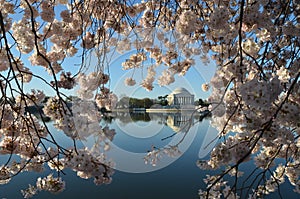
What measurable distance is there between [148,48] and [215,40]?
0.82 m

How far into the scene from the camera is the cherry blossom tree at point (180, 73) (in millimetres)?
1112

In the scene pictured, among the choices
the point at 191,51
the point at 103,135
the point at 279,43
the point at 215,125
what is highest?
the point at 191,51

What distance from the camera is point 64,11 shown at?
2.06 metres

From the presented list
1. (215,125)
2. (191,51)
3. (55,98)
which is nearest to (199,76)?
(191,51)

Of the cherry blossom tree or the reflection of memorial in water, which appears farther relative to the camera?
the reflection of memorial in water

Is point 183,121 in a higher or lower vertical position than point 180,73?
lower

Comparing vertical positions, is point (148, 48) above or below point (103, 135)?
above

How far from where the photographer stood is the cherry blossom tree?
43.8 inches

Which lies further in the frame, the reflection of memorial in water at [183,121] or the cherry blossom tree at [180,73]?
the reflection of memorial in water at [183,121]

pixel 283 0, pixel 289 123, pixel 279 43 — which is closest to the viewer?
pixel 289 123

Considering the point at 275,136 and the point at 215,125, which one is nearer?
the point at 275,136

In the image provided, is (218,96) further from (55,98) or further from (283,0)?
(55,98)

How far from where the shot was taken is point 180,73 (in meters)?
2.78

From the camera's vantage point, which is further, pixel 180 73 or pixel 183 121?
pixel 180 73
